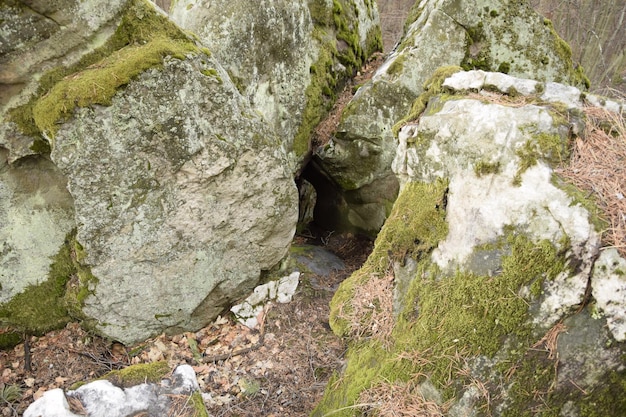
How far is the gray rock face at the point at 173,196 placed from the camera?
4.41 metres

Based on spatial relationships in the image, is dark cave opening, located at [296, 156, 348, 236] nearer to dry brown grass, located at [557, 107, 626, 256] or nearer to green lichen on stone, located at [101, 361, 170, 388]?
dry brown grass, located at [557, 107, 626, 256]

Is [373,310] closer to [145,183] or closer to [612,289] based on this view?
[612,289]

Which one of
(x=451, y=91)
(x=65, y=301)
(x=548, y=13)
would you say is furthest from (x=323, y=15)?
(x=548, y=13)

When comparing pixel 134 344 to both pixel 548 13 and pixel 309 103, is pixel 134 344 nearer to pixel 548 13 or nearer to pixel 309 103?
pixel 309 103

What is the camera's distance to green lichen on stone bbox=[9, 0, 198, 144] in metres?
4.23

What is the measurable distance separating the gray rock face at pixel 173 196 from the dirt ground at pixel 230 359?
278mm

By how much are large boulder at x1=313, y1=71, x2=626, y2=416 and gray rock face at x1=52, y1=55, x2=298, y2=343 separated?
1888mm

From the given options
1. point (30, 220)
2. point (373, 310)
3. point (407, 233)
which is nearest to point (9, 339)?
point (30, 220)

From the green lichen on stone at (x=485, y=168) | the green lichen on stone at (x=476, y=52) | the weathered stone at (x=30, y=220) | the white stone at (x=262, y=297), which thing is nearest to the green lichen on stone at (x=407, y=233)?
the green lichen on stone at (x=485, y=168)

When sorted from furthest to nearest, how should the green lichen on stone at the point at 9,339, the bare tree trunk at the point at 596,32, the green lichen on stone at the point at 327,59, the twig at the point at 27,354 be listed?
the bare tree trunk at the point at 596,32
the green lichen on stone at the point at 327,59
the green lichen on stone at the point at 9,339
the twig at the point at 27,354

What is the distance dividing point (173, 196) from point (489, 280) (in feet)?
11.6

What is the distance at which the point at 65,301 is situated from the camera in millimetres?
5109

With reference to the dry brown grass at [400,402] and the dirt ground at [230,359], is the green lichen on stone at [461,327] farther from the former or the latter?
the dirt ground at [230,359]

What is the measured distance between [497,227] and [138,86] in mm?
3753
